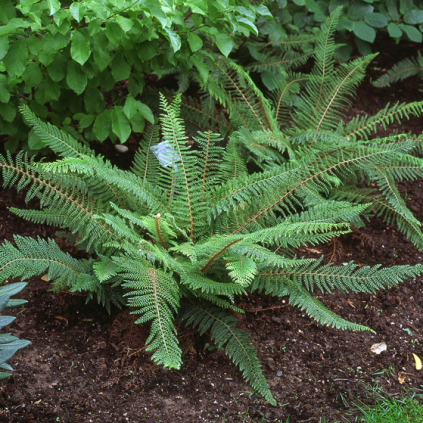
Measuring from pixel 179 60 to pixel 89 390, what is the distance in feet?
5.58

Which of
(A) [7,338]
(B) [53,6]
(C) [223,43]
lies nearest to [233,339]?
(A) [7,338]

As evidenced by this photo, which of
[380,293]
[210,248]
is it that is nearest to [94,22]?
[210,248]

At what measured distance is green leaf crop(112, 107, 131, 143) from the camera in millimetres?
2424

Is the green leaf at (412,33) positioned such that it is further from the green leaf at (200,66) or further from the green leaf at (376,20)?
the green leaf at (200,66)

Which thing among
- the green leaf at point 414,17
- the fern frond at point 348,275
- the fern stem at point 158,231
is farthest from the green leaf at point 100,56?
the green leaf at point 414,17

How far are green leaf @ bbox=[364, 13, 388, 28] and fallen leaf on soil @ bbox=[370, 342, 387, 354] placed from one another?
2.38 m

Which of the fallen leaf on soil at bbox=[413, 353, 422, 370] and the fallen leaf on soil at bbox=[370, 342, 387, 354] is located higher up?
the fallen leaf on soil at bbox=[370, 342, 387, 354]

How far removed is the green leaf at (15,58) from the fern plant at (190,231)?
0.23m

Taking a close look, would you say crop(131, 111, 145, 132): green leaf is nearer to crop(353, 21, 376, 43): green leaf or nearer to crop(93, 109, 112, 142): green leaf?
crop(93, 109, 112, 142): green leaf

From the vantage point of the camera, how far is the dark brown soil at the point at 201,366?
1.89 m

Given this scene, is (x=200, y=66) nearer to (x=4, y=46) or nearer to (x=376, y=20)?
(x=4, y=46)

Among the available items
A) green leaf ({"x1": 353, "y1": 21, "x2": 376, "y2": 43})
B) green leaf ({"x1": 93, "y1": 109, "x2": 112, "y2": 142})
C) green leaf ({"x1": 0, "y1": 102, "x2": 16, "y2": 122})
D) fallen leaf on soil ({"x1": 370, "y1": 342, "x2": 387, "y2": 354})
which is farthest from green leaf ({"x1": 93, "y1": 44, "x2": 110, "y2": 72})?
green leaf ({"x1": 353, "y1": 21, "x2": 376, "y2": 43})

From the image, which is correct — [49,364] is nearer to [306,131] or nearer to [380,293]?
[380,293]

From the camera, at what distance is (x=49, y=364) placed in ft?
6.58
